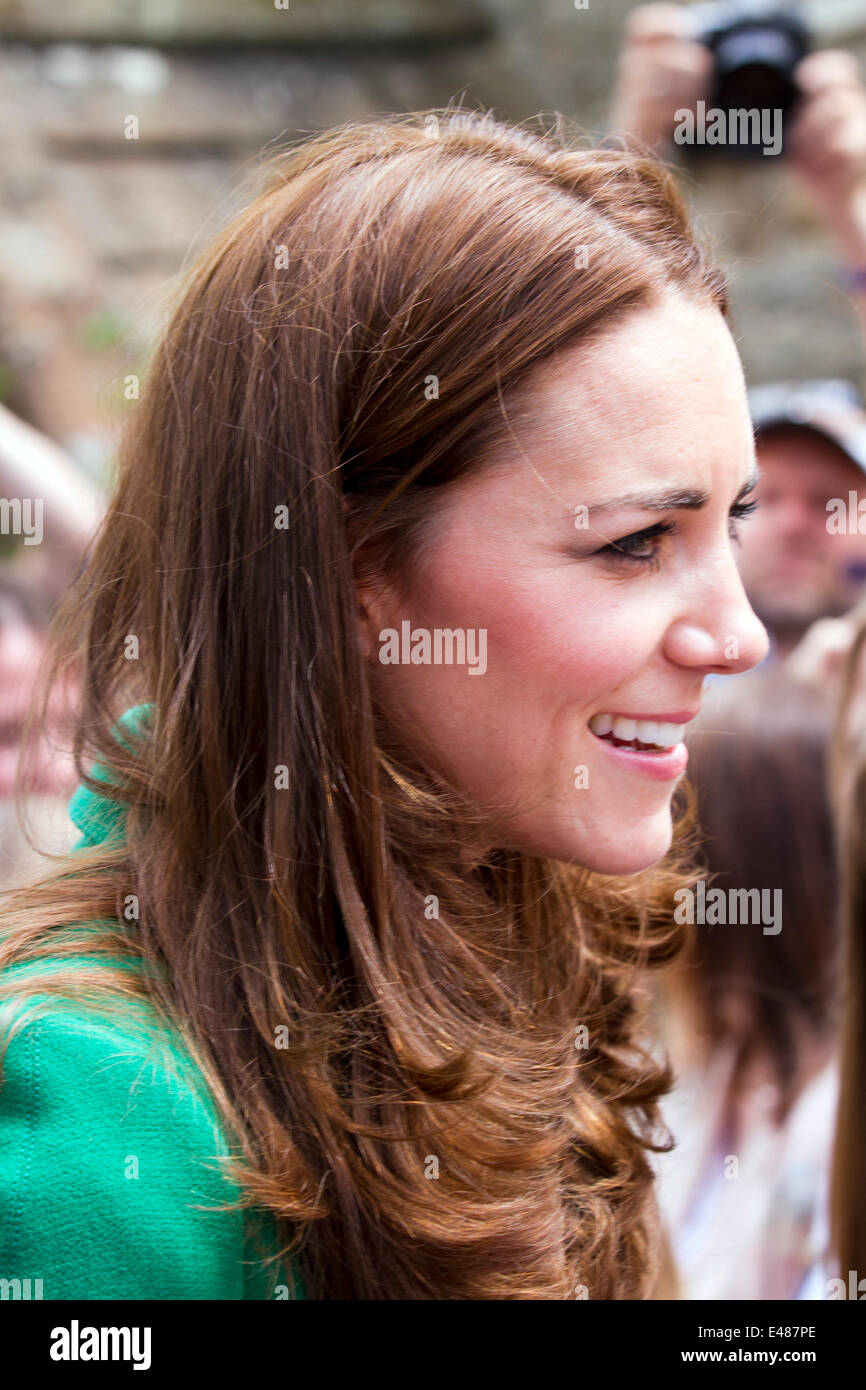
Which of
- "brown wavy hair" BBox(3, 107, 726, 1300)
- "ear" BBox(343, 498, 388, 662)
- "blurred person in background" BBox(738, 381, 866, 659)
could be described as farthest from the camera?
"blurred person in background" BBox(738, 381, 866, 659)

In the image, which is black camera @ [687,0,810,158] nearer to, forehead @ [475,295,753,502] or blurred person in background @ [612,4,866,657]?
blurred person in background @ [612,4,866,657]

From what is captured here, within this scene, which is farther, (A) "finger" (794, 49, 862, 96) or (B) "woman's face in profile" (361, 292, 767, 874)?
(A) "finger" (794, 49, 862, 96)

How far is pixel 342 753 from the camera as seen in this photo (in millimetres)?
1030

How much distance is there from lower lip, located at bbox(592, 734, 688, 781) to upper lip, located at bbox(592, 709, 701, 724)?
0.08 ft

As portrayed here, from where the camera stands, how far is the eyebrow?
103 centimetres

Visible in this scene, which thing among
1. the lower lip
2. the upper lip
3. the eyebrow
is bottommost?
the lower lip

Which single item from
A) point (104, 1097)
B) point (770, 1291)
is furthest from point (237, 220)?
point (770, 1291)

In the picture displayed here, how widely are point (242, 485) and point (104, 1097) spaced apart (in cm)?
48

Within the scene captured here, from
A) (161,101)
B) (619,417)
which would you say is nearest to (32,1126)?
(619,417)

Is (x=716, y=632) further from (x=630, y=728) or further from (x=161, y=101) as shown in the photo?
(x=161, y=101)

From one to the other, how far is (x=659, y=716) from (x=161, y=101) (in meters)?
5.70

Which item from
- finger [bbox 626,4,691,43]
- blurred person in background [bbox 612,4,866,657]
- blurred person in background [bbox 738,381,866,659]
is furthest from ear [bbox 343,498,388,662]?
blurred person in background [bbox 738,381,866,659]
